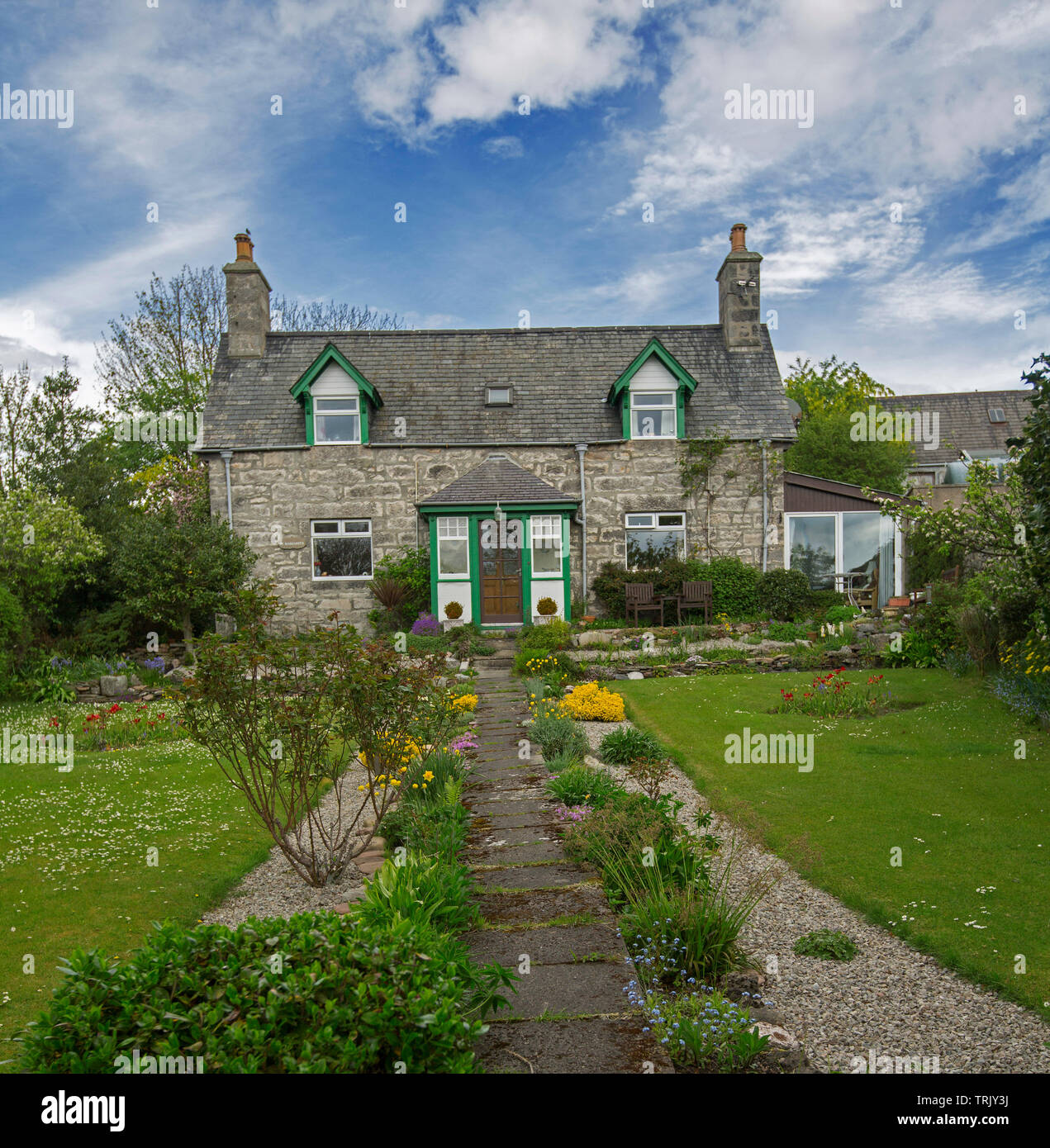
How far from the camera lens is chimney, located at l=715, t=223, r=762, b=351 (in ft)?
71.2

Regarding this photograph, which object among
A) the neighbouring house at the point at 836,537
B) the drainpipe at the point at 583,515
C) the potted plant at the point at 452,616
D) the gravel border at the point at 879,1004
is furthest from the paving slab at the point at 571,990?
the neighbouring house at the point at 836,537

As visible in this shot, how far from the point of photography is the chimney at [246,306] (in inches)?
840

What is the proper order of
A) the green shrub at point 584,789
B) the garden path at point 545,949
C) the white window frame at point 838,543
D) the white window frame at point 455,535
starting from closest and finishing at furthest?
the garden path at point 545,949 → the green shrub at point 584,789 → the white window frame at point 455,535 → the white window frame at point 838,543

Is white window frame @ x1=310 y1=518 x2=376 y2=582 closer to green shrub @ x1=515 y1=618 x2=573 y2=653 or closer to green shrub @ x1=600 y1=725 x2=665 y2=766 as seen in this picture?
green shrub @ x1=515 y1=618 x2=573 y2=653

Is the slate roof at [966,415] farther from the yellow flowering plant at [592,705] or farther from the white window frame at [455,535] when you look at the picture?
the yellow flowering plant at [592,705]

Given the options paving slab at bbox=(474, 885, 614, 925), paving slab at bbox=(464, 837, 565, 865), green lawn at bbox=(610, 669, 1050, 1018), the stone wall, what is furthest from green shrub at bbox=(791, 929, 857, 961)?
the stone wall

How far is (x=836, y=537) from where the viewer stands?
2103 centimetres

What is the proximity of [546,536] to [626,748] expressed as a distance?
36.1ft

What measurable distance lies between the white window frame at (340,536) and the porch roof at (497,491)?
2066 millimetres

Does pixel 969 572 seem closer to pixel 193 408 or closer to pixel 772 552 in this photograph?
pixel 772 552

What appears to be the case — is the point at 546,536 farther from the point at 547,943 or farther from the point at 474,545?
the point at 547,943

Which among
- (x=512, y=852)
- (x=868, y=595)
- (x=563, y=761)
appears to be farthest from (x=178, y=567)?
(x=868, y=595)

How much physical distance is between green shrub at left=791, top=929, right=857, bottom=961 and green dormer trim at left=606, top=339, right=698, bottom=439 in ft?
54.5
